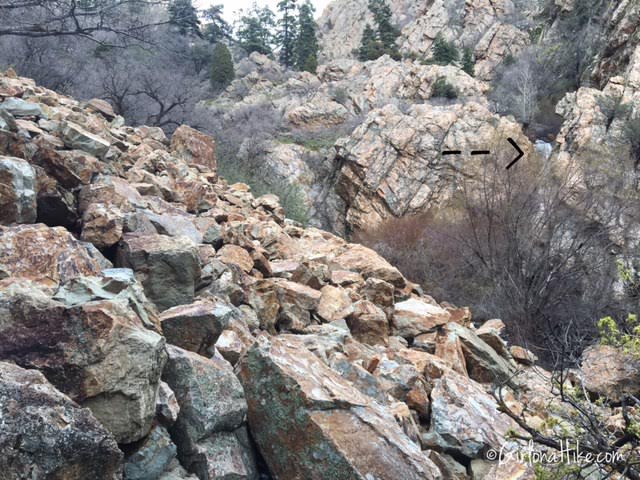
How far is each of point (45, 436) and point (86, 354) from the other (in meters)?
0.43

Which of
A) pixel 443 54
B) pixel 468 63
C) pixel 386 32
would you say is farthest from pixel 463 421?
pixel 386 32

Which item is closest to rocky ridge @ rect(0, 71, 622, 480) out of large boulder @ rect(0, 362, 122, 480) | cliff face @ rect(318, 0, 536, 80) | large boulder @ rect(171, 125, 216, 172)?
large boulder @ rect(0, 362, 122, 480)

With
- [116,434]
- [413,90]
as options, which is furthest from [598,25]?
[116,434]

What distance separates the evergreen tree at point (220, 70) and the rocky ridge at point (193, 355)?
30.3m

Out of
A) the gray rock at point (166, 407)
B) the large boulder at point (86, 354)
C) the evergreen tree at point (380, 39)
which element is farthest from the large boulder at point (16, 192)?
the evergreen tree at point (380, 39)

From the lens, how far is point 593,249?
9.51 meters

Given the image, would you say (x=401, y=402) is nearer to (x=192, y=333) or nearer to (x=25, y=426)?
(x=192, y=333)

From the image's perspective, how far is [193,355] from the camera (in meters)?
2.31

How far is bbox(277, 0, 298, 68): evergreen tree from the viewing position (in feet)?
148

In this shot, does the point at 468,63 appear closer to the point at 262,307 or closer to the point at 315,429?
the point at 262,307

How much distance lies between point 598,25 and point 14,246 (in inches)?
1237

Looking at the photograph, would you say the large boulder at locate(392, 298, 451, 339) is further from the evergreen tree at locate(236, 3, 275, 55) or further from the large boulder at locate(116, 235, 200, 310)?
the evergreen tree at locate(236, 3, 275, 55)

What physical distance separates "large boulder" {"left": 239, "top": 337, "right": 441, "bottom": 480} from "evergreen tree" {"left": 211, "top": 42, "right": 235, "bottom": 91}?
3425cm

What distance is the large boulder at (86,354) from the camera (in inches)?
67.8
